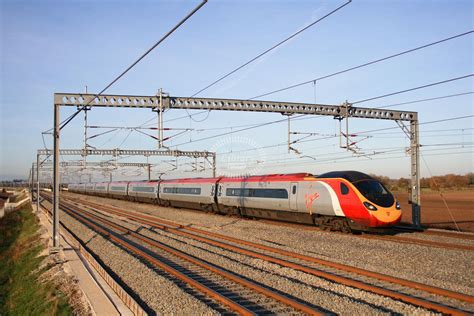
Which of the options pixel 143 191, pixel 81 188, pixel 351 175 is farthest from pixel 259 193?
pixel 81 188

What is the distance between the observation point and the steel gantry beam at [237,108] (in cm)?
1662

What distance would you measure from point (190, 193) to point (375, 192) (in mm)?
19226

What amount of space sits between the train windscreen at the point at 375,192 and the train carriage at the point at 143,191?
28342 mm

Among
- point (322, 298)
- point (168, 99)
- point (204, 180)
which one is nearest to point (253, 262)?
Result: point (322, 298)

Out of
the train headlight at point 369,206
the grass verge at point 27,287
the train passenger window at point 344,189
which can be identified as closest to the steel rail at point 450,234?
the train headlight at point 369,206

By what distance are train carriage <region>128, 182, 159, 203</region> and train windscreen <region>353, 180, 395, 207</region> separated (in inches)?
1116

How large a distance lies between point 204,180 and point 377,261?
69.4 ft

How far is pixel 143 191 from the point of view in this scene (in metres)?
47.7

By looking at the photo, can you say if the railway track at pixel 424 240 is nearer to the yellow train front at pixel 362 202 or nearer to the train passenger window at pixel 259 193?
the yellow train front at pixel 362 202

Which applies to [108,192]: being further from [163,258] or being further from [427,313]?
[427,313]

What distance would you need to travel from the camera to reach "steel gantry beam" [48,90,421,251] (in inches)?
655

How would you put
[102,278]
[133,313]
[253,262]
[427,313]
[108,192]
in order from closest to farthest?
[427,313]
[133,313]
[102,278]
[253,262]
[108,192]

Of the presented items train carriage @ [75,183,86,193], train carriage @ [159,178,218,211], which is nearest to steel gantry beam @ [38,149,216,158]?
train carriage @ [159,178,218,211]

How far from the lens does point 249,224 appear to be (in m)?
24.1
